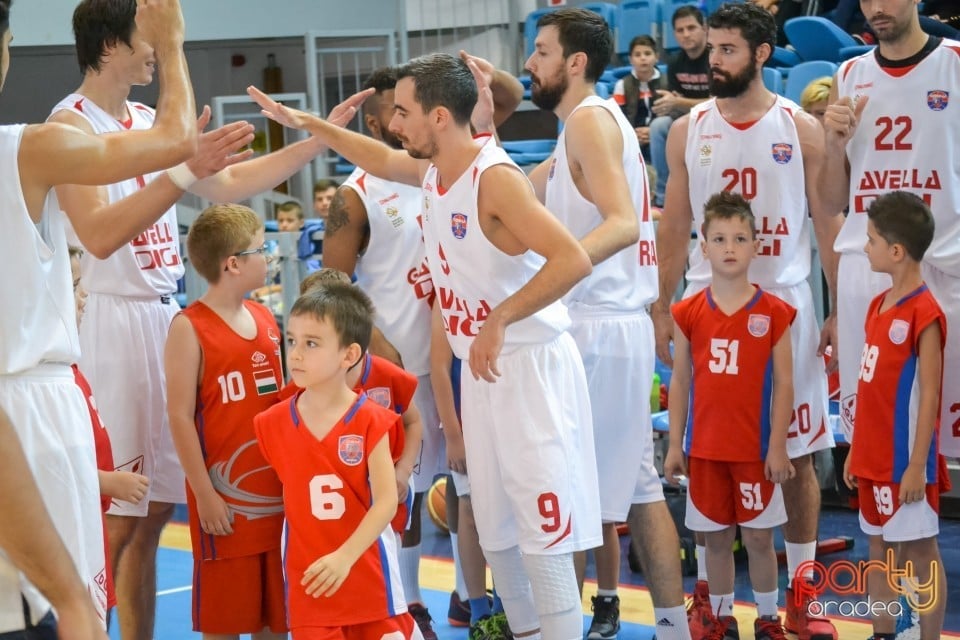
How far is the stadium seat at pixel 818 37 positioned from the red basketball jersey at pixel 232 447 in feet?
25.2

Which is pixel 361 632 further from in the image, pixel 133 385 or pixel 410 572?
pixel 410 572

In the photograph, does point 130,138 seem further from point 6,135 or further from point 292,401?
point 292,401

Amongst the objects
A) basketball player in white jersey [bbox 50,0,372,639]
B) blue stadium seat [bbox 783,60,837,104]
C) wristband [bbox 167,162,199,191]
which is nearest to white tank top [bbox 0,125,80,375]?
wristband [bbox 167,162,199,191]

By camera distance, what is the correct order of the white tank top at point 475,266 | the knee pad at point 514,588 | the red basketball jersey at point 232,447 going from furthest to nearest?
the red basketball jersey at point 232,447
the knee pad at point 514,588
the white tank top at point 475,266

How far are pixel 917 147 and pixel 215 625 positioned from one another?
10.8 feet

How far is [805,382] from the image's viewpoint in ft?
17.2

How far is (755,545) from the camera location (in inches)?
197

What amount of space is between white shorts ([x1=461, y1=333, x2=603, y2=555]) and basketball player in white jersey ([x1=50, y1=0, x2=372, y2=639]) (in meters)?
1.20

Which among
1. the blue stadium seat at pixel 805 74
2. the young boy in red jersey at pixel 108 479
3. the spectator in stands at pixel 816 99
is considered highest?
the blue stadium seat at pixel 805 74

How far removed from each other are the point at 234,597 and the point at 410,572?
48.5 inches

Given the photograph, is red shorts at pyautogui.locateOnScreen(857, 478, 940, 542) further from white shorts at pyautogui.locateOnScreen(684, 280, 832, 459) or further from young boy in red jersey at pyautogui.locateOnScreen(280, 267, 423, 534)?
young boy in red jersey at pyautogui.locateOnScreen(280, 267, 423, 534)

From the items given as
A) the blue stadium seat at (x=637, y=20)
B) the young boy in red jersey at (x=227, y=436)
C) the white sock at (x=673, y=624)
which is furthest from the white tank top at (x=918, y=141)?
the blue stadium seat at (x=637, y=20)

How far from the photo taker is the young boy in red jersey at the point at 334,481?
12.4ft

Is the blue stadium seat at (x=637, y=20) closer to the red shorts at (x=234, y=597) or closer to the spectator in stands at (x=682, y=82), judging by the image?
the spectator in stands at (x=682, y=82)
